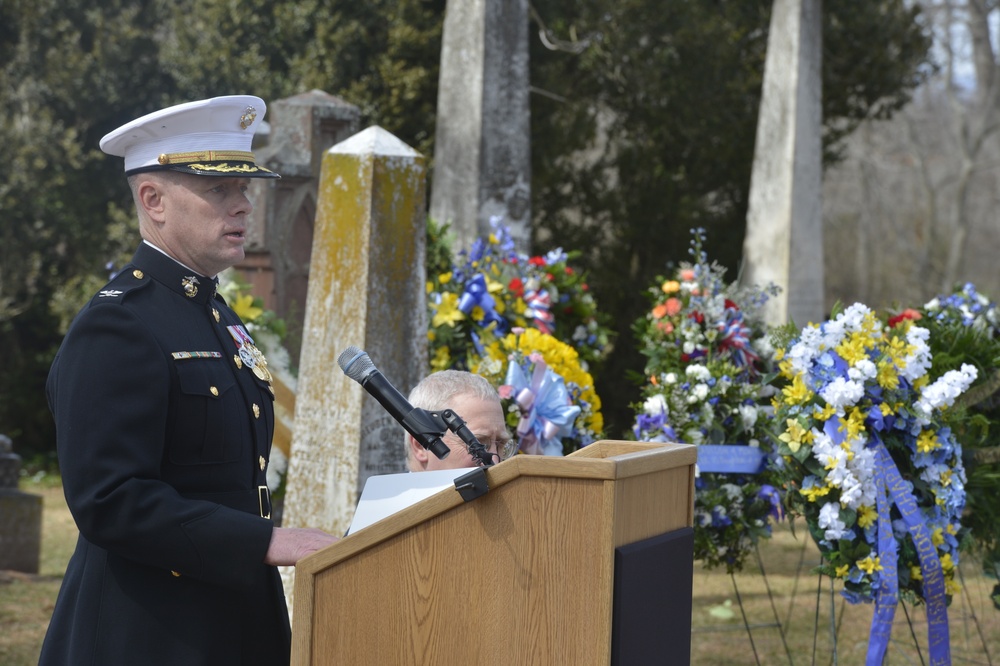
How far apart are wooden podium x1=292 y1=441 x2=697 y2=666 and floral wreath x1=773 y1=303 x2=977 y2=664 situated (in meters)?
2.68

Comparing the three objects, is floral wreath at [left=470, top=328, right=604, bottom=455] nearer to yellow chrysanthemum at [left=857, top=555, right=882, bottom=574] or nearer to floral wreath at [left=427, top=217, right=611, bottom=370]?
floral wreath at [left=427, top=217, right=611, bottom=370]

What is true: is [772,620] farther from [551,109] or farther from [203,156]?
[551,109]

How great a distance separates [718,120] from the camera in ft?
46.3

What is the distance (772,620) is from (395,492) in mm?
6206

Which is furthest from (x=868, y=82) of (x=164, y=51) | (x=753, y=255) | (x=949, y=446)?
(x=949, y=446)

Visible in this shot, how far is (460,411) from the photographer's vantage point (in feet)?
8.66

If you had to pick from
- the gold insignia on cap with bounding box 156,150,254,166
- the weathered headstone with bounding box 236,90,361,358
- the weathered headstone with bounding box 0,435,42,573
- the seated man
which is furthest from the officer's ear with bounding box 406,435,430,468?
the weathered headstone with bounding box 0,435,42,573

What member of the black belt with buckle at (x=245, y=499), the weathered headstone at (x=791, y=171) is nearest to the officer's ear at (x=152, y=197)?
the black belt with buckle at (x=245, y=499)

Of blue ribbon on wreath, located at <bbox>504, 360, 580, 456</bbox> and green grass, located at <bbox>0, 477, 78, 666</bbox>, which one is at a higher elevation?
blue ribbon on wreath, located at <bbox>504, 360, 580, 456</bbox>

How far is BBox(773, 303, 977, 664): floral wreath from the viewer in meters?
4.45

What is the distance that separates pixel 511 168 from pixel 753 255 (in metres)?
2.71

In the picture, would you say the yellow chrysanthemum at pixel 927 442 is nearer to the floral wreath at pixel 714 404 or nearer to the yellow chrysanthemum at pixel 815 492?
the yellow chrysanthemum at pixel 815 492

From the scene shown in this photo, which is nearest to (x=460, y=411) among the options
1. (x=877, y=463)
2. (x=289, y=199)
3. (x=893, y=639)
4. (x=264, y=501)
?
(x=264, y=501)

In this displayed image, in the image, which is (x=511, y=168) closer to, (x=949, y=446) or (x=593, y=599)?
(x=949, y=446)
